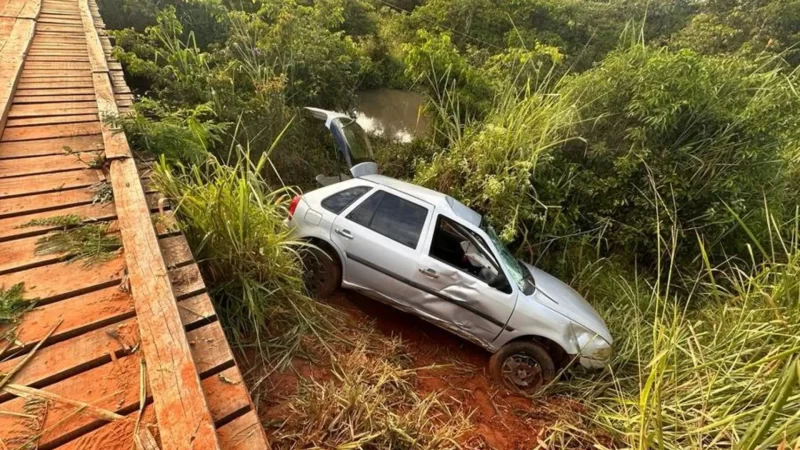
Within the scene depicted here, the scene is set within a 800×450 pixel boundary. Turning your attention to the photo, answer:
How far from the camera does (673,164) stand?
548 cm

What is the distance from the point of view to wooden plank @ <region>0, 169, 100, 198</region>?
2.44m

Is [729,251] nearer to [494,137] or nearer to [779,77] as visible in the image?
[779,77]

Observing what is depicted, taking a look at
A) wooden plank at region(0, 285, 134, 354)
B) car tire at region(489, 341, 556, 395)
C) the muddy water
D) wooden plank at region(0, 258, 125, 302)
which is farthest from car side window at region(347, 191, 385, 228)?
the muddy water

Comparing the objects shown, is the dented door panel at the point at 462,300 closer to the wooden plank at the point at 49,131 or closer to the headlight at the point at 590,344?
the headlight at the point at 590,344

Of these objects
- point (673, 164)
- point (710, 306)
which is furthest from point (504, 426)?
point (673, 164)

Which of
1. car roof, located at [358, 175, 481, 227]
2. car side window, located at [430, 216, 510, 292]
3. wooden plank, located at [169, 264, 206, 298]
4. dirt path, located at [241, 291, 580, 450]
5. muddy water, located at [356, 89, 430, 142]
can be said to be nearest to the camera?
wooden plank, located at [169, 264, 206, 298]

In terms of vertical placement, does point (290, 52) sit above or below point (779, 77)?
below

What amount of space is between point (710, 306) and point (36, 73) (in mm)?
8109

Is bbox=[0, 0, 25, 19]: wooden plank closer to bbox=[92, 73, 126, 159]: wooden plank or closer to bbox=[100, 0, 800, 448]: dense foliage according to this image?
bbox=[100, 0, 800, 448]: dense foliage

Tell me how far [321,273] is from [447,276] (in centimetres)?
140

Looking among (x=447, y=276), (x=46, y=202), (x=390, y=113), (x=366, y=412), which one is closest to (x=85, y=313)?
(x=46, y=202)

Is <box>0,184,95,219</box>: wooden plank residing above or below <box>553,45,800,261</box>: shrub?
below

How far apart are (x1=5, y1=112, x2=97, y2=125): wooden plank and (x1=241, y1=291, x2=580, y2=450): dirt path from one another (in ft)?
9.33

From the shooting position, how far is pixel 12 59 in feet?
13.6
